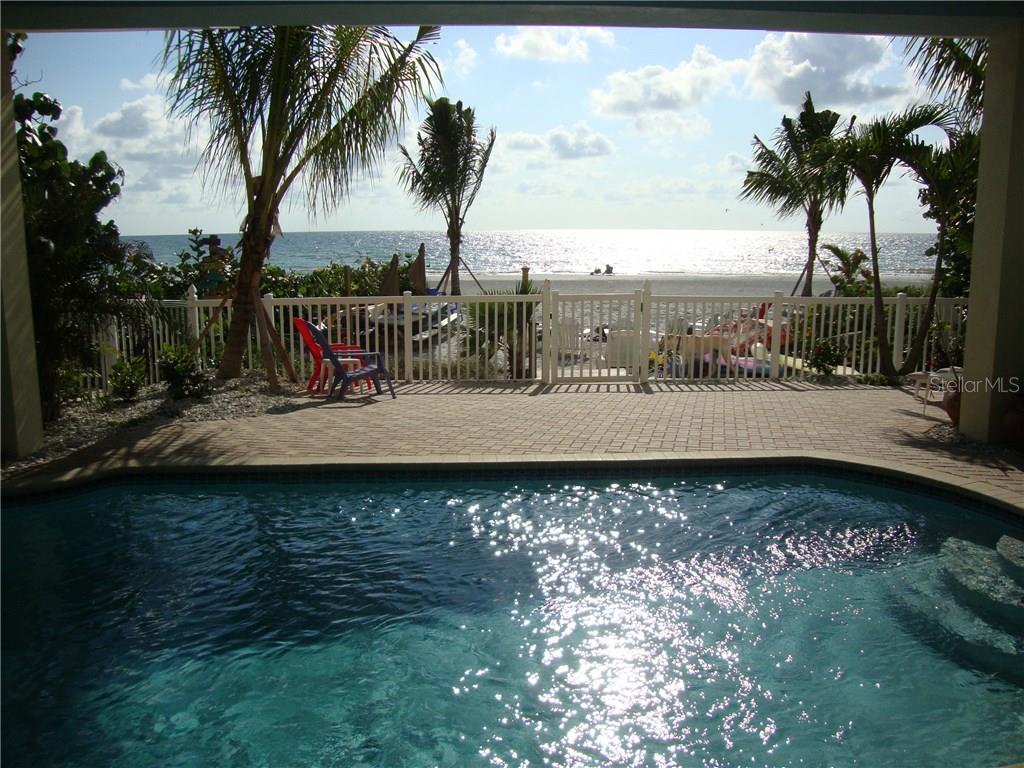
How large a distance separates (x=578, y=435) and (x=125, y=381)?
501 centimetres

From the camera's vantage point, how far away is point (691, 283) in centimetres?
4819

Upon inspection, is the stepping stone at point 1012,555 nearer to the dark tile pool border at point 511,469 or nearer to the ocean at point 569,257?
the dark tile pool border at point 511,469

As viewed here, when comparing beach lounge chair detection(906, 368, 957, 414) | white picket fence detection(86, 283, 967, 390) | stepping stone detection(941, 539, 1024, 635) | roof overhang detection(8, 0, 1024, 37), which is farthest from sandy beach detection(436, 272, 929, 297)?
stepping stone detection(941, 539, 1024, 635)

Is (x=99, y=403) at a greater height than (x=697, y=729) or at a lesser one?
greater

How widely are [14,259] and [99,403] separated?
2.47 metres

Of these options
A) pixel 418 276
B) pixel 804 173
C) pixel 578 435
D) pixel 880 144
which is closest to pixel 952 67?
pixel 880 144

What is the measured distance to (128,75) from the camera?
8.02 metres

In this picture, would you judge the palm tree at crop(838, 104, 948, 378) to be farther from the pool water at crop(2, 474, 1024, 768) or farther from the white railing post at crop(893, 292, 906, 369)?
the pool water at crop(2, 474, 1024, 768)

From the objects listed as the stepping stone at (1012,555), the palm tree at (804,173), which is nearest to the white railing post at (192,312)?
the palm tree at (804,173)

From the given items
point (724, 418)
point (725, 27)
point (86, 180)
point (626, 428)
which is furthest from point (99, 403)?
point (725, 27)

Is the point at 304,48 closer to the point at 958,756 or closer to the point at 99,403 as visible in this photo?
the point at 99,403

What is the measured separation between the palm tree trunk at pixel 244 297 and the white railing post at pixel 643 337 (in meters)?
4.72

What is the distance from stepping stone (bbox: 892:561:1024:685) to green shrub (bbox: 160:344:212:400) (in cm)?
703

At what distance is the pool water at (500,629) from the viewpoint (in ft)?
11.0
